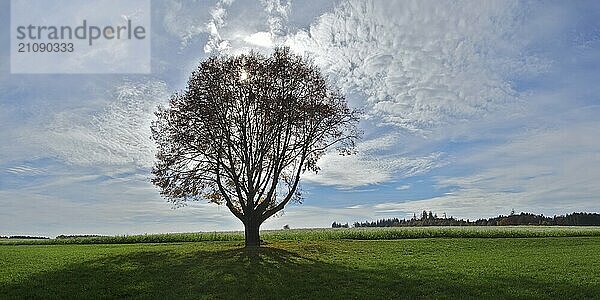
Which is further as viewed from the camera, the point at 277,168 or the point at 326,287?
the point at 277,168

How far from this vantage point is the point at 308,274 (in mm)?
27188

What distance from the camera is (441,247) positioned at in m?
40.9

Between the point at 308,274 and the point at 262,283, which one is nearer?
the point at 262,283

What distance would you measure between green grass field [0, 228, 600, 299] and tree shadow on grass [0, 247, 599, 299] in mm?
42

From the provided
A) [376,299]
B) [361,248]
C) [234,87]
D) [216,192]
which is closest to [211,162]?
[216,192]

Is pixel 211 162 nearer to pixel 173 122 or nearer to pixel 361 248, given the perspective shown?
pixel 173 122

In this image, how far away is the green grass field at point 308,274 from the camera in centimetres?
2275

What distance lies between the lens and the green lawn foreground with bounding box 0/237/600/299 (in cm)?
2275

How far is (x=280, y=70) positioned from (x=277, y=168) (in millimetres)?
6829

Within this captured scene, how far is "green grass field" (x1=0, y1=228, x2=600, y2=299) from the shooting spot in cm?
2275

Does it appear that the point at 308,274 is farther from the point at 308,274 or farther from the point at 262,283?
the point at 262,283

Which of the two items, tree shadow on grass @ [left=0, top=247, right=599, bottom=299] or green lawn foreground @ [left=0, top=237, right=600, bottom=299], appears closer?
tree shadow on grass @ [left=0, top=247, right=599, bottom=299]

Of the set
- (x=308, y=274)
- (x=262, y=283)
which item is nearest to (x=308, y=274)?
(x=308, y=274)

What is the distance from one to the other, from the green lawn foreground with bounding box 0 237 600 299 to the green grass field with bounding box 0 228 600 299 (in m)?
0.04
